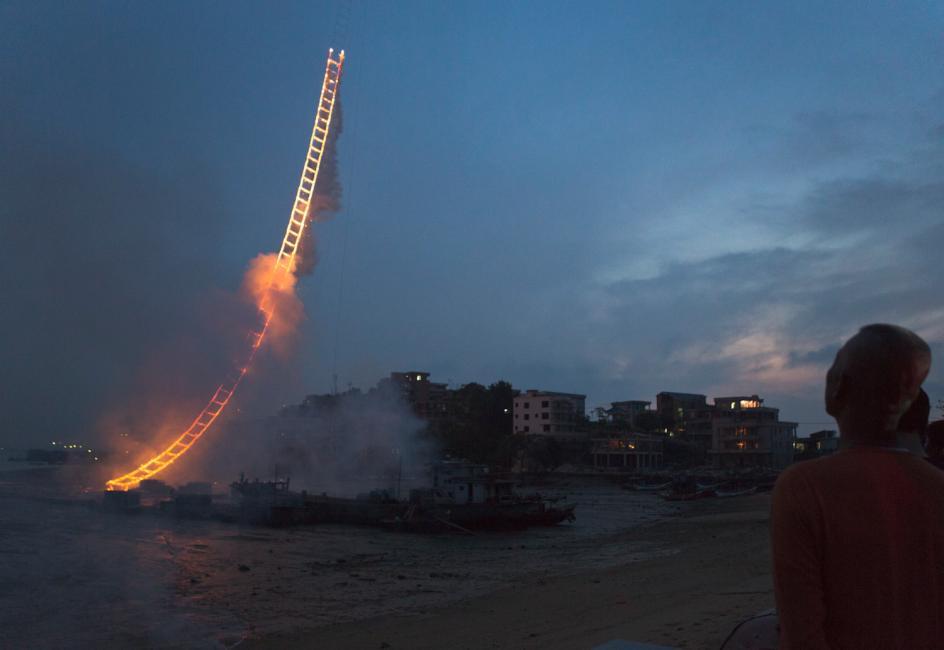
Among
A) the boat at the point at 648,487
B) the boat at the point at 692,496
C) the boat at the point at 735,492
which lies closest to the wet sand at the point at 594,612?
the boat at the point at 692,496

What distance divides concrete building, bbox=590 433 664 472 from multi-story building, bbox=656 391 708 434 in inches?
621

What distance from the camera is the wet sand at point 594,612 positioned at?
1305 centimetres

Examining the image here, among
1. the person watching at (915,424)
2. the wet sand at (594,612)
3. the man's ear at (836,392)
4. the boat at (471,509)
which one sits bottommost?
the boat at (471,509)

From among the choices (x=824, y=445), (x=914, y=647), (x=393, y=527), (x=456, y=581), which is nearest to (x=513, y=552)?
(x=456, y=581)

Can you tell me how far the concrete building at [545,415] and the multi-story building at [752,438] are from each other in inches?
932

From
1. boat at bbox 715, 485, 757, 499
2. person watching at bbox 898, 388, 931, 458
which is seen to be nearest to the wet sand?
person watching at bbox 898, 388, 931, 458

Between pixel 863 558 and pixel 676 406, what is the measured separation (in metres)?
144

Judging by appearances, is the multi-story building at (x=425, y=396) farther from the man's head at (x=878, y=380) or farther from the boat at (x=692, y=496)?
the man's head at (x=878, y=380)

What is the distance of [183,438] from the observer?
229 ft

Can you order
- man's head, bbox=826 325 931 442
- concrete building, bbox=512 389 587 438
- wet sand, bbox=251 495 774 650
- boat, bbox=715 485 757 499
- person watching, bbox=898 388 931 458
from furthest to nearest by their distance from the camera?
concrete building, bbox=512 389 587 438 < boat, bbox=715 485 757 499 < wet sand, bbox=251 495 774 650 < person watching, bbox=898 388 931 458 < man's head, bbox=826 325 931 442

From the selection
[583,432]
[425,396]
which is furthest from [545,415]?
[425,396]

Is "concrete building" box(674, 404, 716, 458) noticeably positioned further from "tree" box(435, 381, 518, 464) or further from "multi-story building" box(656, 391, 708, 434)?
"tree" box(435, 381, 518, 464)

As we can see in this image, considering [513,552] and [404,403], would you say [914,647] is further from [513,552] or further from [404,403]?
[404,403]

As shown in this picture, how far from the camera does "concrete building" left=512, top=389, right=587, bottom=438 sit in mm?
121625
